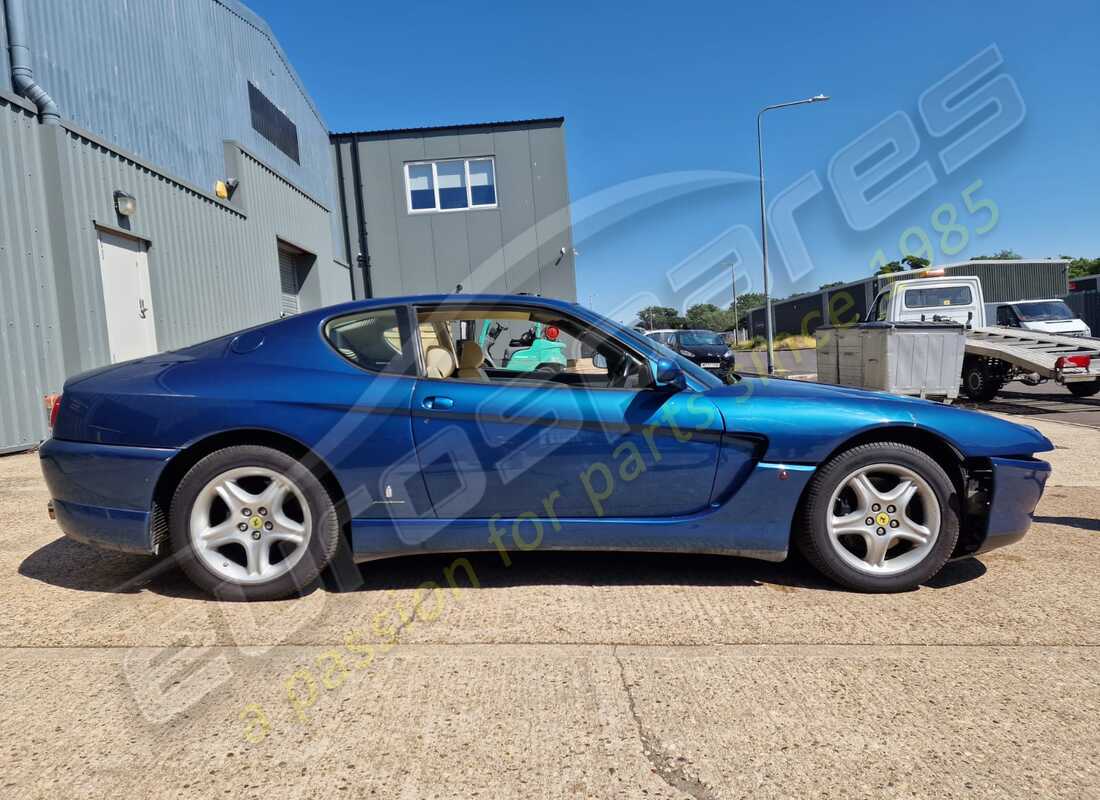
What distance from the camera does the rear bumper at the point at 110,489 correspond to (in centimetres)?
279

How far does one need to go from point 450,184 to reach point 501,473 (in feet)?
58.0

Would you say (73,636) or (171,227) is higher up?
(171,227)

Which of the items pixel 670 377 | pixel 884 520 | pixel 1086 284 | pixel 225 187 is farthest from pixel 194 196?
pixel 1086 284

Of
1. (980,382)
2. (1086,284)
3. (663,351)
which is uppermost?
(1086,284)

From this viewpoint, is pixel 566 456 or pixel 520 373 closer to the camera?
pixel 566 456

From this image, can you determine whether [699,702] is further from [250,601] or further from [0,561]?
[0,561]

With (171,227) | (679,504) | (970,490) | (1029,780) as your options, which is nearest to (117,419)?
(679,504)

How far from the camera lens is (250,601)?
2895 millimetres

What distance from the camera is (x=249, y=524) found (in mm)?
2836

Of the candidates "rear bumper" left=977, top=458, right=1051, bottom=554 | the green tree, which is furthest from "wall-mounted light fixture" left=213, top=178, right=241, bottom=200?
"rear bumper" left=977, top=458, right=1051, bottom=554

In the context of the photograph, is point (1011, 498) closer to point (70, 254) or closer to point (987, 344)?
point (70, 254)

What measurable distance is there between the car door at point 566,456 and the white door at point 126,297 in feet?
21.6

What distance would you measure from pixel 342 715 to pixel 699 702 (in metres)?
1.09

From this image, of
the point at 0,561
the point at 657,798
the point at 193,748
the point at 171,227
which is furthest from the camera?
the point at 171,227
